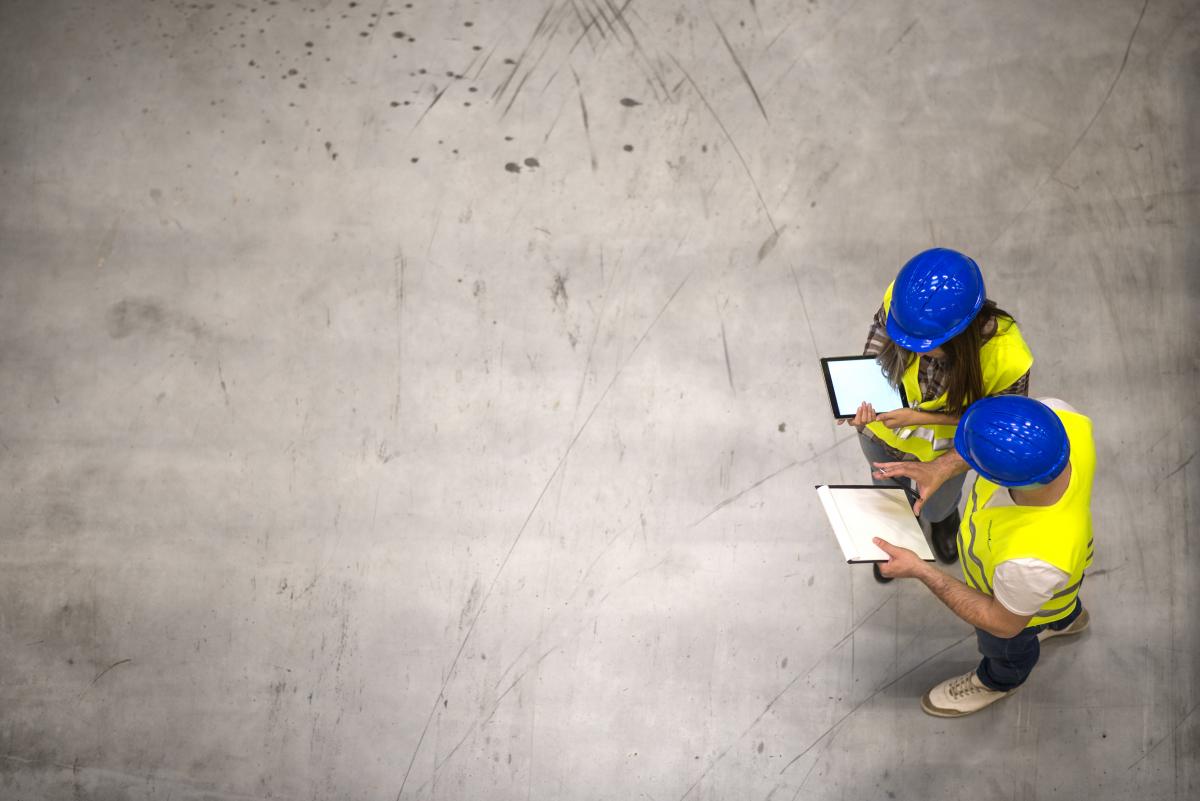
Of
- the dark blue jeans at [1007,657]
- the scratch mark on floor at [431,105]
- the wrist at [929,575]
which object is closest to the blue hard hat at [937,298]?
the wrist at [929,575]

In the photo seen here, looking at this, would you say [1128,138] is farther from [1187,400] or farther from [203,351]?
[203,351]

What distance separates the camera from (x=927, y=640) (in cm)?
274

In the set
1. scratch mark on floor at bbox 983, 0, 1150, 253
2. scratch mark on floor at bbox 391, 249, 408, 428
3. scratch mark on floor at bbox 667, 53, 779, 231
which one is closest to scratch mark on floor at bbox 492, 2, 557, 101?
scratch mark on floor at bbox 667, 53, 779, 231

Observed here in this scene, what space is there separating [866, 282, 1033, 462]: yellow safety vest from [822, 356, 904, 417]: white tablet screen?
0.17ft

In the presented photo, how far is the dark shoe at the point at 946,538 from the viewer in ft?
8.95

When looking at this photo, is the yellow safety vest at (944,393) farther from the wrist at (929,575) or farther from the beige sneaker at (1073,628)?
the beige sneaker at (1073,628)

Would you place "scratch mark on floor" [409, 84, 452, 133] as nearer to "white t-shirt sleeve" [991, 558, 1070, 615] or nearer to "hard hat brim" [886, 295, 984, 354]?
"hard hat brim" [886, 295, 984, 354]

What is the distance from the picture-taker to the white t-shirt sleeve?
176cm

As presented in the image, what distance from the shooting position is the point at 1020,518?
1820 mm

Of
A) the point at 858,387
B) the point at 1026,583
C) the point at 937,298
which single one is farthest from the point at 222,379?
the point at 1026,583

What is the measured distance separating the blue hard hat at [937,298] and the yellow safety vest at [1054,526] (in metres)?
0.32

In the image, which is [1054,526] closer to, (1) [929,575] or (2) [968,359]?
(1) [929,575]

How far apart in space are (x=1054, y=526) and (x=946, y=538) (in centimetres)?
102

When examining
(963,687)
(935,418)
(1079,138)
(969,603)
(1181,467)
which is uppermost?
(1079,138)
